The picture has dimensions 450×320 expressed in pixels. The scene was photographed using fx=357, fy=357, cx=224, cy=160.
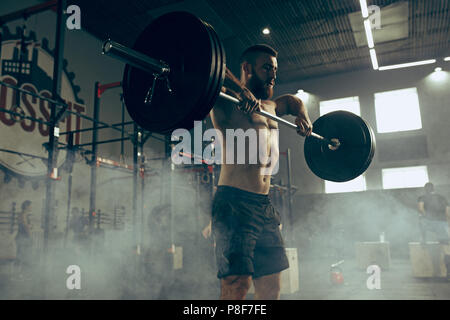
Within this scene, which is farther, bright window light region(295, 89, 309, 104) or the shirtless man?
bright window light region(295, 89, 309, 104)

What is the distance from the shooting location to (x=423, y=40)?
7.48m

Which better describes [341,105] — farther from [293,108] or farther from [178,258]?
[293,108]

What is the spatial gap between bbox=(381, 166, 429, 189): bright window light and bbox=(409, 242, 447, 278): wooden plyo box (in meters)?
3.35

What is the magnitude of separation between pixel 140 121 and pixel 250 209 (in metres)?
0.57

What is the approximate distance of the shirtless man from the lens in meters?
1.39

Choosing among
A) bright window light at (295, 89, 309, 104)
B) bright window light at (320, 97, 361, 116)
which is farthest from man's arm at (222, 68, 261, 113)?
bright window light at (295, 89, 309, 104)

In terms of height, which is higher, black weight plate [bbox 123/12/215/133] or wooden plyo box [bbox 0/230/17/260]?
black weight plate [bbox 123/12/215/133]

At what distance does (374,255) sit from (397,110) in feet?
13.5

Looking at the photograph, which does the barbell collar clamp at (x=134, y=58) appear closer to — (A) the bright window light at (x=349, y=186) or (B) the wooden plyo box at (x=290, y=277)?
(B) the wooden plyo box at (x=290, y=277)

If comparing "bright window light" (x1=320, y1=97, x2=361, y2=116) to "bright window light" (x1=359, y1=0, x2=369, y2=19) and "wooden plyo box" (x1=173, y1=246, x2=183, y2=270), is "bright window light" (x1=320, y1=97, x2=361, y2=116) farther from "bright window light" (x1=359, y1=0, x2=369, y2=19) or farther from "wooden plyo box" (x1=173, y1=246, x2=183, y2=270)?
"wooden plyo box" (x1=173, y1=246, x2=183, y2=270)

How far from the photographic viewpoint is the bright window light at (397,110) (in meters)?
8.41

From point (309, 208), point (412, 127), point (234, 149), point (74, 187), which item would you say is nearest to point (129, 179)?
point (74, 187)

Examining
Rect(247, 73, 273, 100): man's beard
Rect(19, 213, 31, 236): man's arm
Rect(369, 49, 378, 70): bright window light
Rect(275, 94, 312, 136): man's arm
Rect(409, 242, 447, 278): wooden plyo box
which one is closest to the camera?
Rect(247, 73, 273, 100): man's beard

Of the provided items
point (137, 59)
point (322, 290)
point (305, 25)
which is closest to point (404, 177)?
point (305, 25)
